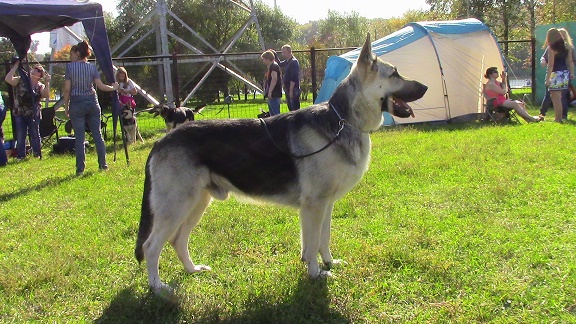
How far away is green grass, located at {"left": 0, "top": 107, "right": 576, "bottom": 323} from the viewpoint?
3.46 metres

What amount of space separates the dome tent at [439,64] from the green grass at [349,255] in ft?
20.9

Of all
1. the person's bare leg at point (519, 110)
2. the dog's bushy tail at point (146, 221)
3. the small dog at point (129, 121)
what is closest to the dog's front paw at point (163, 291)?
the dog's bushy tail at point (146, 221)

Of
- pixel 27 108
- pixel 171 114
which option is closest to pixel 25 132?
pixel 27 108

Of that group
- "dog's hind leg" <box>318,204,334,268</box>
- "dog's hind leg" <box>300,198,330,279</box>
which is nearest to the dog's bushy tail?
"dog's hind leg" <box>300,198,330,279</box>

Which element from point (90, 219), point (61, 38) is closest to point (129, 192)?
point (90, 219)

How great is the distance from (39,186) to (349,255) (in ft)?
20.1

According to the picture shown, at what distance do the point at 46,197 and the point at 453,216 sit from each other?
5952 millimetres

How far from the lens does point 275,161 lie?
3.78 m

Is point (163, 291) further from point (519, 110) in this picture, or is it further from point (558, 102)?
point (558, 102)

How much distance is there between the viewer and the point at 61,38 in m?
36.0

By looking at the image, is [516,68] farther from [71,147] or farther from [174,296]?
[174,296]

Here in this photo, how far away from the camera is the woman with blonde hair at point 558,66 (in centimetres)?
1164

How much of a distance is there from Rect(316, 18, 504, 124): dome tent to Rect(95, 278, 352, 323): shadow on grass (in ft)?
34.8

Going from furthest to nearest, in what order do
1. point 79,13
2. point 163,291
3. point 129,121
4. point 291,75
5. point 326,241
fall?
point 129,121, point 291,75, point 79,13, point 326,241, point 163,291
